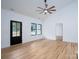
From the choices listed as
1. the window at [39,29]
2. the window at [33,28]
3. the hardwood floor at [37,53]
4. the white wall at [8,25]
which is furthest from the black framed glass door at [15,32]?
the window at [39,29]

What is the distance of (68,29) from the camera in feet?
35.9

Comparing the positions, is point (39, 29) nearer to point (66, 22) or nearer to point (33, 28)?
point (33, 28)

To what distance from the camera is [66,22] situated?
11.0 metres

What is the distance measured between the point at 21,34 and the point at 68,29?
5451 mm

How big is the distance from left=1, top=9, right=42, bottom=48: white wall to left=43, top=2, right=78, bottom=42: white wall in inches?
62.3

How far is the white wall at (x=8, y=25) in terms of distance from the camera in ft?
20.9

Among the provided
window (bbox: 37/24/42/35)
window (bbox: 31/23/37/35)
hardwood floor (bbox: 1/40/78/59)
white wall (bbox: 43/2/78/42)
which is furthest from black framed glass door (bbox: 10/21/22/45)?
white wall (bbox: 43/2/78/42)

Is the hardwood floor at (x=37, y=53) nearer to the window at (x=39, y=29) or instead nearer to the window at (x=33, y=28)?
the window at (x=33, y=28)

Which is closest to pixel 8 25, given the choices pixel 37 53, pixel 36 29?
pixel 37 53

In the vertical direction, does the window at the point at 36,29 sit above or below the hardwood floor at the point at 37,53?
above

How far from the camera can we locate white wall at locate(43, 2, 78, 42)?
34.6ft

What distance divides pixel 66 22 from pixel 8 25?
671cm

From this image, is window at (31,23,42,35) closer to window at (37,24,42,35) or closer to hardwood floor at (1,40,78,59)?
window at (37,24,42,35)

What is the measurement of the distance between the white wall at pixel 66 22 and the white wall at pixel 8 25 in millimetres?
1583
